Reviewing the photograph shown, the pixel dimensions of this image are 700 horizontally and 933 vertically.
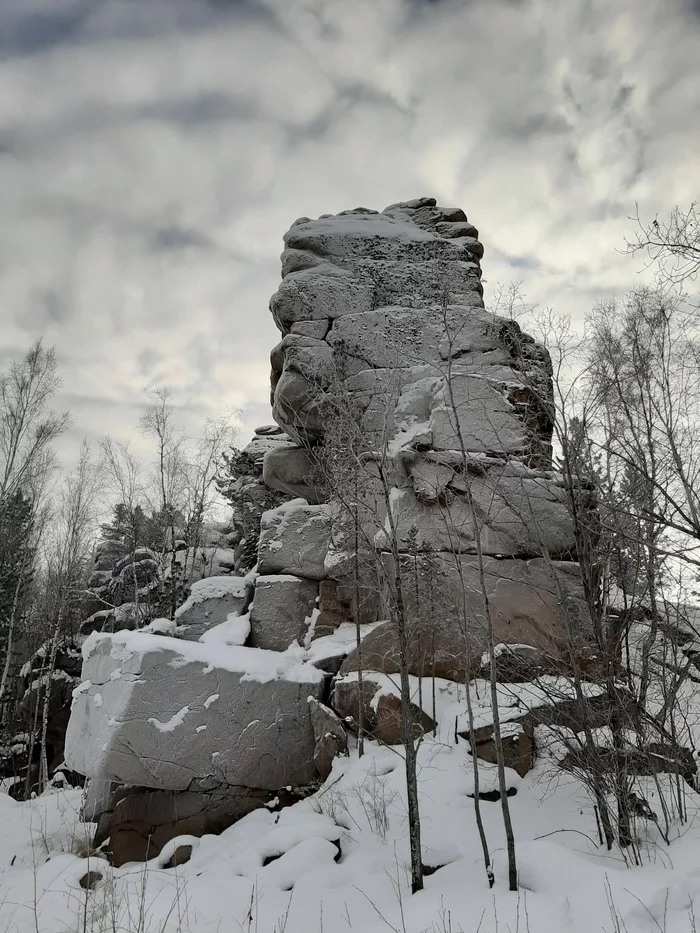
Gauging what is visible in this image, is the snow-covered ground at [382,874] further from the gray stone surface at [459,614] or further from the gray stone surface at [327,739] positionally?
the gray stone surface at [459,614]

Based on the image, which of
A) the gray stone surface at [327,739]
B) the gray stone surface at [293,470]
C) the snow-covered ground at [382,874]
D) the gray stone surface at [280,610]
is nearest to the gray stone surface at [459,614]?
the gray stone surface at [327,739]

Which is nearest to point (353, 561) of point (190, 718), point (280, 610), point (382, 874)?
point (280, 610)

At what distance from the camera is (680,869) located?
4797mm

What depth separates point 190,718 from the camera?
27.8 feet

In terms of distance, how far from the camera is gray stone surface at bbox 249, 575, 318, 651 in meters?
10.2

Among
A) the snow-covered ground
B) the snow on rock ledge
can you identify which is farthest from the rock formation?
the snow-covered ground

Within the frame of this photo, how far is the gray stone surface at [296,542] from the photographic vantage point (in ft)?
35.2

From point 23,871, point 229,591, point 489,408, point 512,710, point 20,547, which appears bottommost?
point 23,871

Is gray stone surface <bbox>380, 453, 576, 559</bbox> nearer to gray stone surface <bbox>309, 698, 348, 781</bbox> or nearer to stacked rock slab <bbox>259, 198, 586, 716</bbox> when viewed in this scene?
stacked rock slab <bbox>259, 198, 586, 716</bbox>

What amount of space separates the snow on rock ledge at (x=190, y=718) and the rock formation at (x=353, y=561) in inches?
1.1

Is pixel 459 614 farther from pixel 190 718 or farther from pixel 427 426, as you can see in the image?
pixel 190 718

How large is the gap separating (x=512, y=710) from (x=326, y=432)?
600 cm

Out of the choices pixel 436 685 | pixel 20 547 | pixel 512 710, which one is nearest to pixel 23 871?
pixel 436 685

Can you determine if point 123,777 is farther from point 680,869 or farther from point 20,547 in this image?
point 20,547
